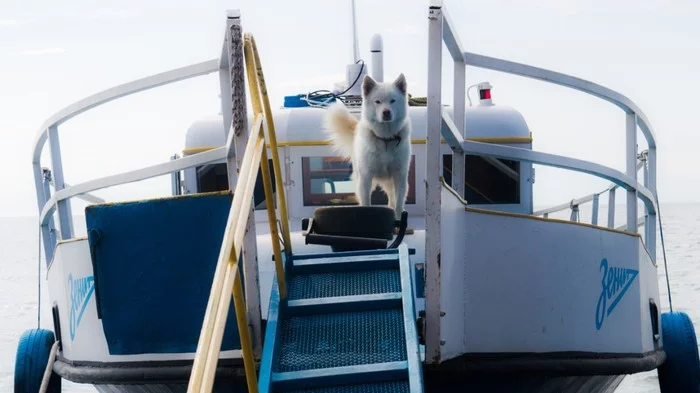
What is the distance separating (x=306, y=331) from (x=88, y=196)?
19.0 ft

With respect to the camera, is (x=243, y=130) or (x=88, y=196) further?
(x=88, y=196)

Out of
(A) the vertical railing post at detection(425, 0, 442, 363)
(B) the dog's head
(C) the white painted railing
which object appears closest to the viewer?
(A) the vertical railing post at detection(425, 0, 442, 363)

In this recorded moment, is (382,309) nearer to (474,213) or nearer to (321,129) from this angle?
(474,213)

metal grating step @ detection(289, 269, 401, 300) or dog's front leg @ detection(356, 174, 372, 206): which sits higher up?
dog's front leg @ detection(356, 174, 372, 206)

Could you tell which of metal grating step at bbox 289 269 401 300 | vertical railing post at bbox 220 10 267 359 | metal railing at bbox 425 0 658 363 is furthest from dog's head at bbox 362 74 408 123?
vertical railing post at bbox 220 10 267 359

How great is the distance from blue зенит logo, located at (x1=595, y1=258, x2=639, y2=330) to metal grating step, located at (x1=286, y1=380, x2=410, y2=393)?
2.04 meters

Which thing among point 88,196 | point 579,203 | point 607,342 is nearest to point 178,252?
point 607,342

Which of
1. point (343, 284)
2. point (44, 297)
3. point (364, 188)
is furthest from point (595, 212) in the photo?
point (44, 297)

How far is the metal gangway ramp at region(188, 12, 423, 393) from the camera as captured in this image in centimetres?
507

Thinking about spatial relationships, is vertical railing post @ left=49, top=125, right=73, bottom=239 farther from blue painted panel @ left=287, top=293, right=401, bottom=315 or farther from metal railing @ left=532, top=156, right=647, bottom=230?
metal railing @ left=532, top=156, right=647, bottom=230

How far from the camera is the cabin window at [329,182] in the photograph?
29.9 ft

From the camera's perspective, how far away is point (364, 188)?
7387mm

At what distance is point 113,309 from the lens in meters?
5.82

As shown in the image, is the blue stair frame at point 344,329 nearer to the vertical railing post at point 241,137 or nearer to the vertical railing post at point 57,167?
the vertical railing post at point 241,137
